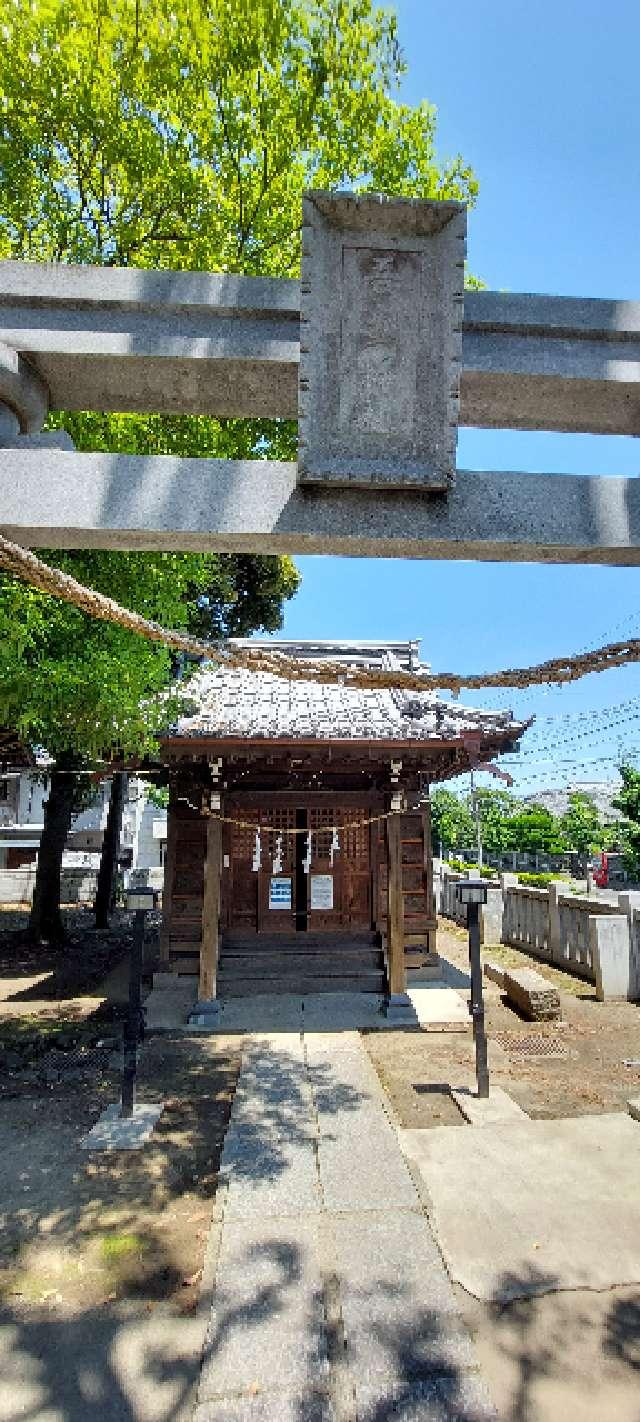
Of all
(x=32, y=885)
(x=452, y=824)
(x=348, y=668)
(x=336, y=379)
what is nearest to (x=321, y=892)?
(x=348, y=668)

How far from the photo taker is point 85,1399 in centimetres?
295

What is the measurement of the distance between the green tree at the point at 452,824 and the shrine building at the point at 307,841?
38367mm

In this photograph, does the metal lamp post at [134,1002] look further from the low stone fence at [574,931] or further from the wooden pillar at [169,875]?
the wooden pillar at [169,875]

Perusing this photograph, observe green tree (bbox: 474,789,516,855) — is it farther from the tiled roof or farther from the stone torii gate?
the stone torii gate

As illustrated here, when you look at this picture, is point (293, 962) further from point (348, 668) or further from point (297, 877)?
point (348, 668)

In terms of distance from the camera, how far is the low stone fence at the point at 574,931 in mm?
10430

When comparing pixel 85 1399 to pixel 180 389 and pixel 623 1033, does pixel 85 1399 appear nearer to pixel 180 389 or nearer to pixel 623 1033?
pixel 180 389

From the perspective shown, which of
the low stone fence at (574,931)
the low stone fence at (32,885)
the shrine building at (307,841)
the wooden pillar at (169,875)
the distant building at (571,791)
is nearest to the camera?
the shrine building at (307,841)

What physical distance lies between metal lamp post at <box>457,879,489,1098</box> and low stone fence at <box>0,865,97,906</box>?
18491mm

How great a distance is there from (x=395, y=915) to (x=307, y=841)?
1.92m

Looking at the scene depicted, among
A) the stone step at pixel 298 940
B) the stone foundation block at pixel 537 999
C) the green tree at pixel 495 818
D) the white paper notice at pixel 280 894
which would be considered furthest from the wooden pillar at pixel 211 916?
the green tree at pixel 495 818

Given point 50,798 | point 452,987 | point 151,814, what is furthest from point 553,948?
point 151,814

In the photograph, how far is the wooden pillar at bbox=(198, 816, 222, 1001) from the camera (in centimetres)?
952

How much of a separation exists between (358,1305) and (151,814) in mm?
43478
